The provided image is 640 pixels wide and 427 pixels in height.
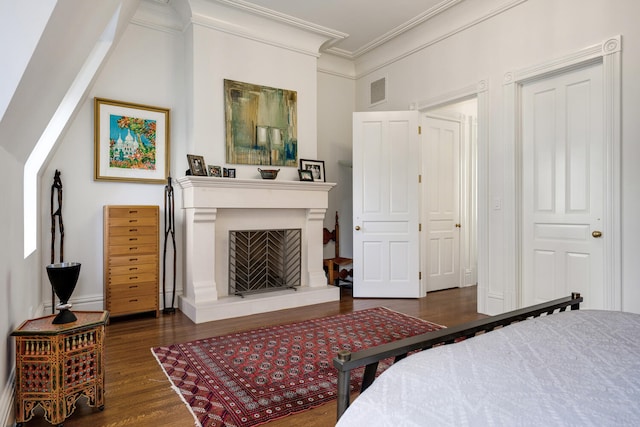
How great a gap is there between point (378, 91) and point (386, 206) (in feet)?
5.57

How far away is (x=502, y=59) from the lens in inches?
141

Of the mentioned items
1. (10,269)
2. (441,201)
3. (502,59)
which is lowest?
(10,269)

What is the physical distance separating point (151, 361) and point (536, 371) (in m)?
2.43

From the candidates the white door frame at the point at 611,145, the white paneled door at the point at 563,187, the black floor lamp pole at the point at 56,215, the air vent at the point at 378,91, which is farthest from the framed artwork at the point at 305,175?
the white door frame at the point at 611,145

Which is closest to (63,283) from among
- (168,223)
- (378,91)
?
(168,223)

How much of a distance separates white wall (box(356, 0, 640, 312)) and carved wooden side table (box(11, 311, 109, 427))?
11.3 ft

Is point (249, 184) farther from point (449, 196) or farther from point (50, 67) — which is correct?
point (449, 196)

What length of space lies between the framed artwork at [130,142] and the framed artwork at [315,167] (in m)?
1.55

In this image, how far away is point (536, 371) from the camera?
950 mm

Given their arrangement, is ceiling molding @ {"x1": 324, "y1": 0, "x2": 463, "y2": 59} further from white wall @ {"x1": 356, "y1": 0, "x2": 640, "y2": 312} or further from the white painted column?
the white painted column

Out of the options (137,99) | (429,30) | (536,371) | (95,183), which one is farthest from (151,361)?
(429,30)

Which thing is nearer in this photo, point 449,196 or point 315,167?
point 315,167

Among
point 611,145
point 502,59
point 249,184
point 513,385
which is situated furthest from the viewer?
point 249,184

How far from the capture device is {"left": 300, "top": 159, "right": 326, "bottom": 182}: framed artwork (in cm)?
456
